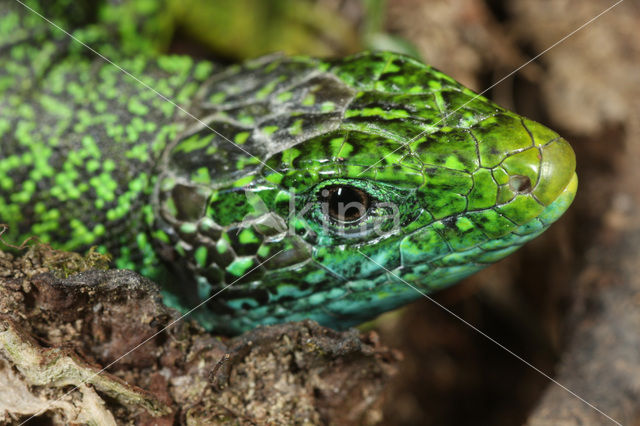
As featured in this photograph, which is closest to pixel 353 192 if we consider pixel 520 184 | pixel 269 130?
pixel 269 130

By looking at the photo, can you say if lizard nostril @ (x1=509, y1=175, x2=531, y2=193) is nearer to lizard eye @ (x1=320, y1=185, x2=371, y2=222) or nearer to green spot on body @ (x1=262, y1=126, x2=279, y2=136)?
lizard eye @ (x1=320, y1=185, x2=371, y2=222)

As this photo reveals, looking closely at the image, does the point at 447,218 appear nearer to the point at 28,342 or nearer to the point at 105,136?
the point at 28,342

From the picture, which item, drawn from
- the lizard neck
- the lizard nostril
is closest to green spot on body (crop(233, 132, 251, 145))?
the lizard neck

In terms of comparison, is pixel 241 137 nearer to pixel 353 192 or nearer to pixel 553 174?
pixel 353 192

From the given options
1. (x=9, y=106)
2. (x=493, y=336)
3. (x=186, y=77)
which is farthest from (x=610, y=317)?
(x=9, y=106)

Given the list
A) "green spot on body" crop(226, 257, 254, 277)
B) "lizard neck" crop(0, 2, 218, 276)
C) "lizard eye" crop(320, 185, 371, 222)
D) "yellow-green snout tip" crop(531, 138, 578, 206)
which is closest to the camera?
"yellow-green snout tip" crop(531, 138, 578, 206)

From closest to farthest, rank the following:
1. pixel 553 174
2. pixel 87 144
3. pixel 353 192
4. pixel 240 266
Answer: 1. pixel 553 174
2. pixel 353 192
3. pixel 240 266
4. pixel 87 144

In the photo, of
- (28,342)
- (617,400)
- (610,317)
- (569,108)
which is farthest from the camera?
(569,108)
